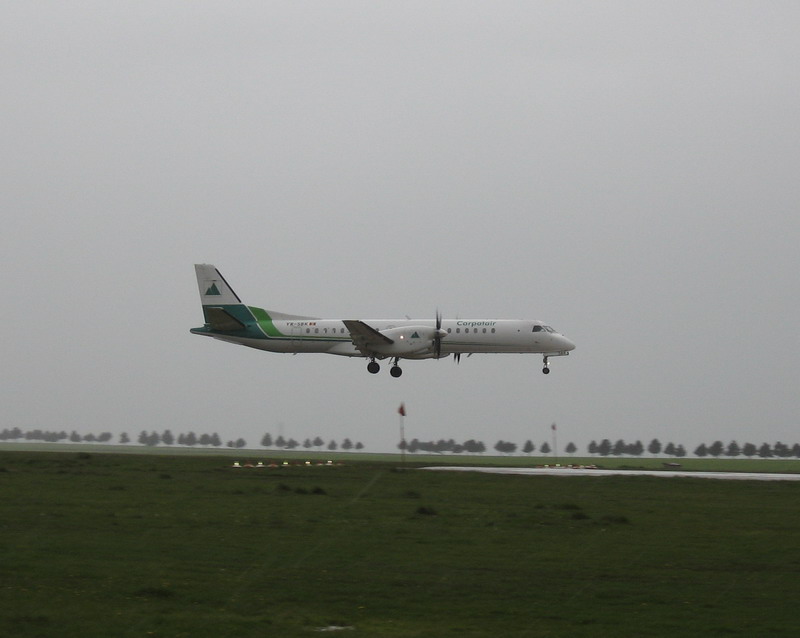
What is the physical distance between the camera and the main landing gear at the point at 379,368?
63.8 meters

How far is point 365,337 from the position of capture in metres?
61.7

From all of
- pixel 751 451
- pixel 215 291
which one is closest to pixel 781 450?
pixel 751 451

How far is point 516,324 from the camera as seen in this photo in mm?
61875

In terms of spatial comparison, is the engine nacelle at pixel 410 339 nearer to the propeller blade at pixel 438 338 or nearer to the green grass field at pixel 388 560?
the propeller blade at pixel 438 338

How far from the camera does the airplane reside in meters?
61.9

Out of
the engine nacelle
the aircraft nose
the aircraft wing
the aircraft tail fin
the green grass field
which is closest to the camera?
the green grass field

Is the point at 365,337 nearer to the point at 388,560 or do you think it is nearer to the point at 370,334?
the point at 370,334

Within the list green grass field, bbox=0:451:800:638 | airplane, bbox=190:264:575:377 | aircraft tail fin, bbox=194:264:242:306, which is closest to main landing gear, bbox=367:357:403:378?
airplane, bbox=190:264:575:377

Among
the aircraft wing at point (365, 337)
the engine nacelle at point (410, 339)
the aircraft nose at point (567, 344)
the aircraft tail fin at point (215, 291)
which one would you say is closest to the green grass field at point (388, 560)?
the aircraft wing at point (365, 337)

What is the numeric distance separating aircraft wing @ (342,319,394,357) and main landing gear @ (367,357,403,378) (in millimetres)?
818

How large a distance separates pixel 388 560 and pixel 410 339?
4327 centimetres

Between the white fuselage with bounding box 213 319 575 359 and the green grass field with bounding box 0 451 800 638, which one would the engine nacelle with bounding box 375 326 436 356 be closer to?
the white fuselage with bounding box 213 319 575 359

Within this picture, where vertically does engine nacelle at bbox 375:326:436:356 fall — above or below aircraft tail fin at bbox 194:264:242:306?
below

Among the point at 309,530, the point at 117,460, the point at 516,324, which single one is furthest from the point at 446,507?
the point at 516,324
